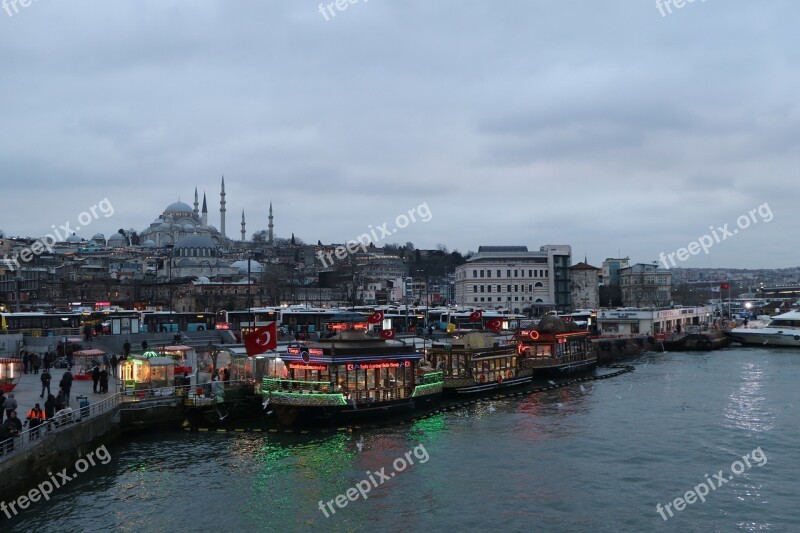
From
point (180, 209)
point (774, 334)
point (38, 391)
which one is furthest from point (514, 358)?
point (180, 209)

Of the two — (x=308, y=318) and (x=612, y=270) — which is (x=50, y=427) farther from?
(x=612, y=270)

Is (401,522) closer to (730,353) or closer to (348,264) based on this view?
(730,353)

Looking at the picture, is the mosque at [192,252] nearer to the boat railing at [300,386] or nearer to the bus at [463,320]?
the bus at [463,320]

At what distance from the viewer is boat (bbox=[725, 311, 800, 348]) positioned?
218ft

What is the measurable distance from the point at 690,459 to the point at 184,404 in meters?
18.5

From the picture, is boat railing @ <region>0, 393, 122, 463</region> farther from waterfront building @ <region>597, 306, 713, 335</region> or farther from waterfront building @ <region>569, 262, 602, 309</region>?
waterfront building @ <region>569, 262, 602, 309</region>

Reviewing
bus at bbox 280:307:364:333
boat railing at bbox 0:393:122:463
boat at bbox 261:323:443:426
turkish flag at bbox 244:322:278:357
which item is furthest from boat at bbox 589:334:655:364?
boat railing at bbox 0:393:122:463

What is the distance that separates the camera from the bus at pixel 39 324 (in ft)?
153

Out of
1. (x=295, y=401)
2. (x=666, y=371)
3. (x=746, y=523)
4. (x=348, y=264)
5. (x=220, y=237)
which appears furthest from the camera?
(x=220, y=237)

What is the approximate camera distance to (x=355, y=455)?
2262 cm

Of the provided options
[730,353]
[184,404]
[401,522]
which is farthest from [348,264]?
[401,522]

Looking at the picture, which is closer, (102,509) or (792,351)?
(102,509)

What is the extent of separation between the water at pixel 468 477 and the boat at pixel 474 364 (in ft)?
14.0

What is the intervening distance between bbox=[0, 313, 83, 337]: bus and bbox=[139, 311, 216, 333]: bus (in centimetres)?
548
